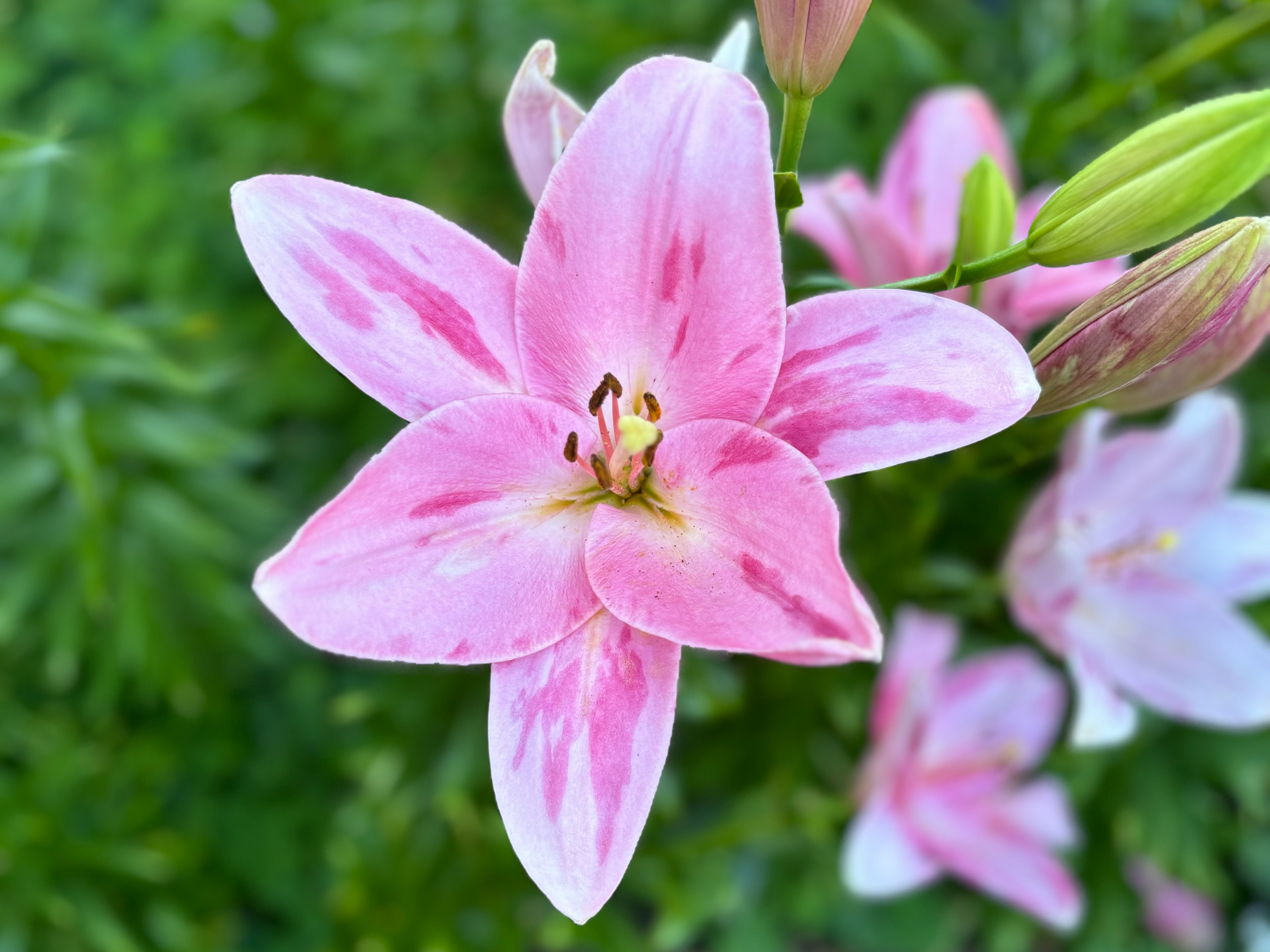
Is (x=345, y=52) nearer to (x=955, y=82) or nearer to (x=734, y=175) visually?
(x=955, y=82)

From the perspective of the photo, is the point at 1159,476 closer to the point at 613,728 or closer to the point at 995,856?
the point at 995,856

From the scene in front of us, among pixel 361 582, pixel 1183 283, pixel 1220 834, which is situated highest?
pixel 1183 283

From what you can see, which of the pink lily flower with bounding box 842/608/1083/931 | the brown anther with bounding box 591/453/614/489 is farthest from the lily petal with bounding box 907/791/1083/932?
the brown anther with bounding box 591/453/614/489

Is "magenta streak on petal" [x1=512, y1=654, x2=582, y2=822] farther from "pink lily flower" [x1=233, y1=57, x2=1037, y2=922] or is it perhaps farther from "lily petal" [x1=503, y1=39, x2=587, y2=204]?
"lily petal" [x1=503, y1=39, x2=587, y2=204]

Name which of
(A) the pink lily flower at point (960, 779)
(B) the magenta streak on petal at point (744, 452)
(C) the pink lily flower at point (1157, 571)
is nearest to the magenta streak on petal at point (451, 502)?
(B) the magenta streak on petal at point (744, 452)

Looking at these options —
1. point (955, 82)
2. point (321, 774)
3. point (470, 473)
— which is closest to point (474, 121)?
point (955, 82)
